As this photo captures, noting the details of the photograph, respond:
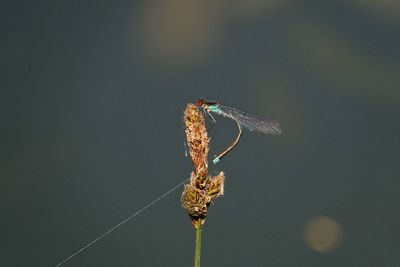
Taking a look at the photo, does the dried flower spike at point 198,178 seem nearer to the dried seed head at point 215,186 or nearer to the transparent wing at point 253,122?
the dried seed head at point 215,186

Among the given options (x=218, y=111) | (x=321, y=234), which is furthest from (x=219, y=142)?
(x=218, y=111)

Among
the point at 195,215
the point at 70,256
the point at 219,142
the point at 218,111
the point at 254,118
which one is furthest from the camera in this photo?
the point at 219,142

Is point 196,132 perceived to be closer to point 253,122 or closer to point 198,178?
point 198,178

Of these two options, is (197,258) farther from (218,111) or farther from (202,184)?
(218,111)

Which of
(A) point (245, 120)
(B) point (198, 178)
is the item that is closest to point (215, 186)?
(B) point (198, 178)

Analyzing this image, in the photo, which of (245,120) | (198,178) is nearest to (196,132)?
(198,178)

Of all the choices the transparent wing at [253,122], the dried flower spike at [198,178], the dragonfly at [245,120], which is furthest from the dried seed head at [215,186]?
the transparent wing at [253,122]

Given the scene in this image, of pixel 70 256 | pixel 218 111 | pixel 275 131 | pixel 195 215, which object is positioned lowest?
pixel 195 215

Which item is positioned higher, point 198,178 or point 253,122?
point 253,122

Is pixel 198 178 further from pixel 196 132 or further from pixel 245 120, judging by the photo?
pixel 245 120

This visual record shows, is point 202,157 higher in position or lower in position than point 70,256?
lower

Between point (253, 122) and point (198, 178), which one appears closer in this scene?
point (198, 178)
